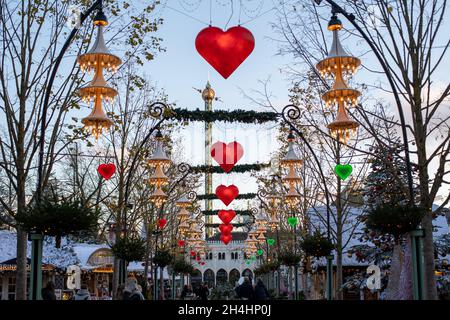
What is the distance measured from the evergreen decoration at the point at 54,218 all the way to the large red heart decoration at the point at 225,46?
3.83m

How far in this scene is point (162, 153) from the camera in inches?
640

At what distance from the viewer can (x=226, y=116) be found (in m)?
19.8

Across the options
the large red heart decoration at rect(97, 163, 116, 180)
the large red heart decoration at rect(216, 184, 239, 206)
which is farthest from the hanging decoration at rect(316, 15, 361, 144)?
the large red heart decoration at rect(216, 184, 239, 206)

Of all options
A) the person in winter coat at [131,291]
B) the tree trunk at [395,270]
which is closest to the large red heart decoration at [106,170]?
the person in winter coat at [131,291]

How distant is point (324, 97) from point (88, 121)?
4.57 meters

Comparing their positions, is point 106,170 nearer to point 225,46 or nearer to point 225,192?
point 225,46

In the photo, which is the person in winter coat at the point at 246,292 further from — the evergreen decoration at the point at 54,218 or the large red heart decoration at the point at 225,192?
the evergreen decoration at the point at 54,218

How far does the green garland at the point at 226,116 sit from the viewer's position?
19.3 m

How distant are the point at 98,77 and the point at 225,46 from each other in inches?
97.8

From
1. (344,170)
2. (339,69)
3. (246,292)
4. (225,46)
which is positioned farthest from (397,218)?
(246,292)

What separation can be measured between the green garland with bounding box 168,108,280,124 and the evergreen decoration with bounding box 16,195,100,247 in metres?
10.1

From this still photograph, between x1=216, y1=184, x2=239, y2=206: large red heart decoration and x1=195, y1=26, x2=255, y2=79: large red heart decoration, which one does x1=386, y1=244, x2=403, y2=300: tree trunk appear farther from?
x1=195, y1=26, x2=255, y2=79: large red heart decoration
